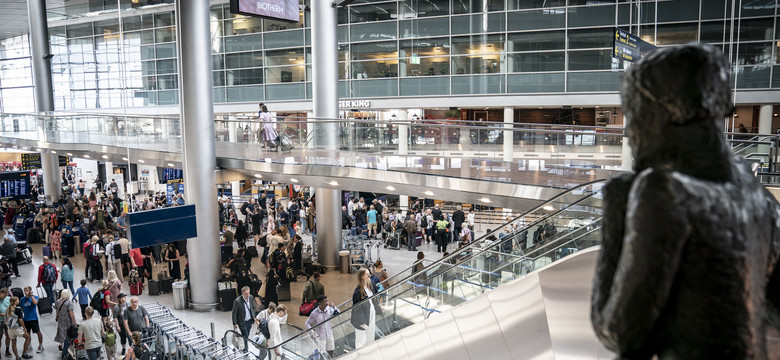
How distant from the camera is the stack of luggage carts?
392 inches

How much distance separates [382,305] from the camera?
9.48 metres

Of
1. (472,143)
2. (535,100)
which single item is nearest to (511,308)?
(472,143)

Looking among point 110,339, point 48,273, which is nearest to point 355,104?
point 48,273

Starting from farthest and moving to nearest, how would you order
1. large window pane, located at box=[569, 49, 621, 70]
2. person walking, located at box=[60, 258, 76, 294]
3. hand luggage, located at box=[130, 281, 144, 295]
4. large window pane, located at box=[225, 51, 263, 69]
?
large window pane, located at box=[225, 51, 263, 69]
large window pane, located at box=[569, 49, 621, 70]
hand luggage, located at box=[130, 281, 144, 295]
person walking, located at box=[60, 258, 76, 294]

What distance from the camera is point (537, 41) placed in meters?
28.5

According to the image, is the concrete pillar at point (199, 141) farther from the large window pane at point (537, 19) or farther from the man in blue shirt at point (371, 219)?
the large window pane at point (537, 19)

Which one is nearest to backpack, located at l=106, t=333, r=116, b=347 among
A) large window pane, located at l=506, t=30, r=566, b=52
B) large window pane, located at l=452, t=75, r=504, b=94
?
large window pane, located at l=452, t=75, r=504, b=94

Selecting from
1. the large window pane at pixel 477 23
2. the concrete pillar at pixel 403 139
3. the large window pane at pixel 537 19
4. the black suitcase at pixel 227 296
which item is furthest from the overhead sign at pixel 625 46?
the large window pane at pixel 477 23

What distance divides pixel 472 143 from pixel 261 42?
2377 cm

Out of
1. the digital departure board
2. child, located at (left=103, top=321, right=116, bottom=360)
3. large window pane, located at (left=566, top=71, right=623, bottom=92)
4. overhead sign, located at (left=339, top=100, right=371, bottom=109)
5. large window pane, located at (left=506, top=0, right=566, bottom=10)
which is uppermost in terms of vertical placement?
large window pane, located at (left=506, top=0, right=566, bottom=10)

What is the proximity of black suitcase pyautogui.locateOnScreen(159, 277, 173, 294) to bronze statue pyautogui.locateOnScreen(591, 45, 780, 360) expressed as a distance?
1770cm

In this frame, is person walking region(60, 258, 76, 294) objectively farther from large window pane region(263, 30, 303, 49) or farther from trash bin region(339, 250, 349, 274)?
large window pane region(263, 30, 303, 49)

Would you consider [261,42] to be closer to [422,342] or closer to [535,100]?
[535,100]

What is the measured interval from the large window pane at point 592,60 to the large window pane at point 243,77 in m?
17.5
